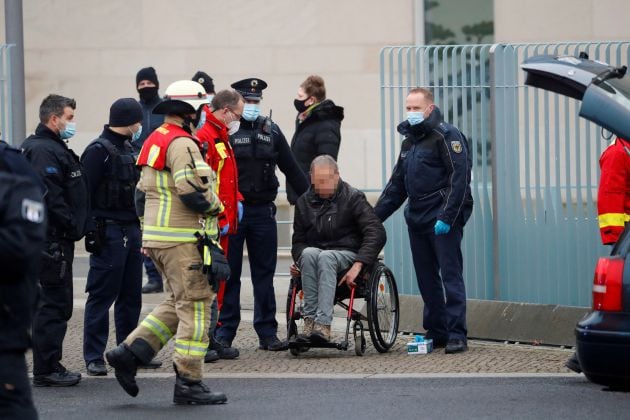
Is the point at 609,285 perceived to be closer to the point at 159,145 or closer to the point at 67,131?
the point at 159,145

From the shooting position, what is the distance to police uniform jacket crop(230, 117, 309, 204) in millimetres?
10766

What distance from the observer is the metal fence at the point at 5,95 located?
12500 millimetres

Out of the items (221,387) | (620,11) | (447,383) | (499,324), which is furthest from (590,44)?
(620,11)

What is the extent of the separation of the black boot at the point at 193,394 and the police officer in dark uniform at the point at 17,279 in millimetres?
2783

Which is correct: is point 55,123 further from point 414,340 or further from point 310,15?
point 310,15

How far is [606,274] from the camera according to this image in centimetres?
762

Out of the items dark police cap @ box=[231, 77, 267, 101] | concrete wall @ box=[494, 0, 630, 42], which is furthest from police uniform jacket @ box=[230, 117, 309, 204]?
concrete wall @ box=[494, 0, 630, 42]

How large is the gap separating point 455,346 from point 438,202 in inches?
40.7

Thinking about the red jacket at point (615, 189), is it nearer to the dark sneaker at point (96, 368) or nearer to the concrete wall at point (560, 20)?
the dark sneaker at point (96, 368)

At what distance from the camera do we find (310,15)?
60.9 ft

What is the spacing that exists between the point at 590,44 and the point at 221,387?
12.6ft

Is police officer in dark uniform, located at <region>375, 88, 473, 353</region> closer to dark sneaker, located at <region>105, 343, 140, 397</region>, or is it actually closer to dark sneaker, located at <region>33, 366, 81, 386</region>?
dark sneaker, located at <region>33, 366, 81, 386</region>

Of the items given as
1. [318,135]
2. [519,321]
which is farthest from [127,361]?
[318,135]

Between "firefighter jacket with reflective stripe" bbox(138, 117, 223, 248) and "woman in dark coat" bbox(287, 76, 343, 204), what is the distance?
10.2 ft
